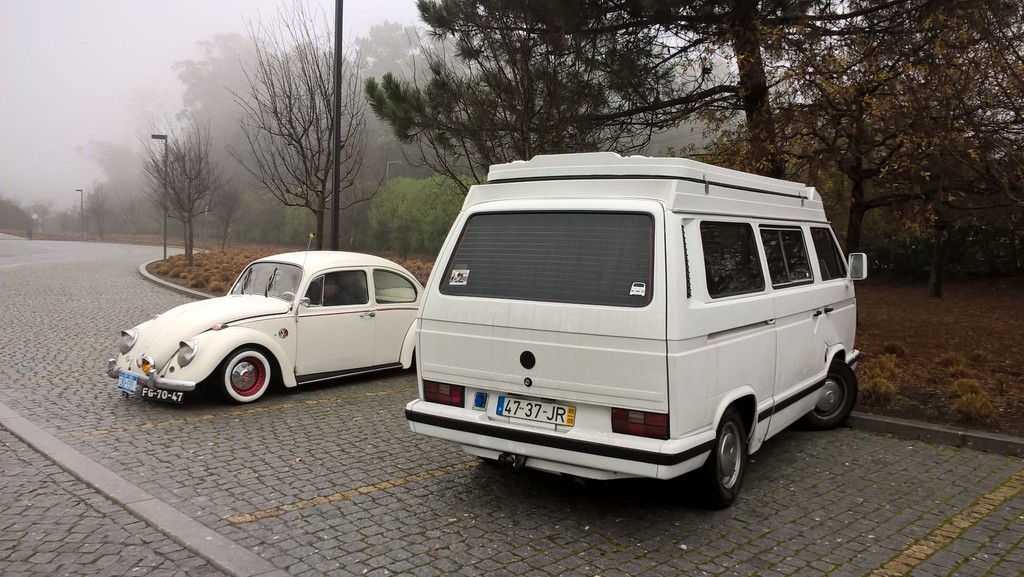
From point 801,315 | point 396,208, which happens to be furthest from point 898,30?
point 396,208

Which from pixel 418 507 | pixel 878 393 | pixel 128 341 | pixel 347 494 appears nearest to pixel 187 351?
pixel 128 341

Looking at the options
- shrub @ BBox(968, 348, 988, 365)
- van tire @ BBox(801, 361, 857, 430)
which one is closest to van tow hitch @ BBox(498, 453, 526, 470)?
van tire @ BBox(801, 361, 857, 430)

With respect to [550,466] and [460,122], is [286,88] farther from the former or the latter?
[550,466]

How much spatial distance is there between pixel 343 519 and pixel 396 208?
4091 cm

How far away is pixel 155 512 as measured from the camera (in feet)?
14.4

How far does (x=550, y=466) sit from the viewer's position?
4.21 meters

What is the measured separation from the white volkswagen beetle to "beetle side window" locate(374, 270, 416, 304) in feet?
0.04

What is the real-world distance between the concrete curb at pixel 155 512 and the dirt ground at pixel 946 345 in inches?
227

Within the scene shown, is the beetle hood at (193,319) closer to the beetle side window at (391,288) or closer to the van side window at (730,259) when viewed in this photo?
the beetle side window at (391,288)

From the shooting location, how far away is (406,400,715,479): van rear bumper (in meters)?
3.84

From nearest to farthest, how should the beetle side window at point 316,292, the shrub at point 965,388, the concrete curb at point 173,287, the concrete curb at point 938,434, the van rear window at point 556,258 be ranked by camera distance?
1. the van rear window at point 556,258
2. the concrete curb at point 938,434
3. the shrub at point 965,388
4. the beetle side window at point 316,292
5. the concrete curb at point 173,287

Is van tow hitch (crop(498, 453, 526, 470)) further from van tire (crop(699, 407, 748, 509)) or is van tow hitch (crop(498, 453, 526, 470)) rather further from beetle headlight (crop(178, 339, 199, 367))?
beetle headlight (crop(178, 339, 199, 367))

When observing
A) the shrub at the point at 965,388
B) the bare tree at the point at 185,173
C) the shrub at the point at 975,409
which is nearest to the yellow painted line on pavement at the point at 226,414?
the shrub at the point at 975,409

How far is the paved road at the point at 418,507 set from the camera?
3.83 meters
